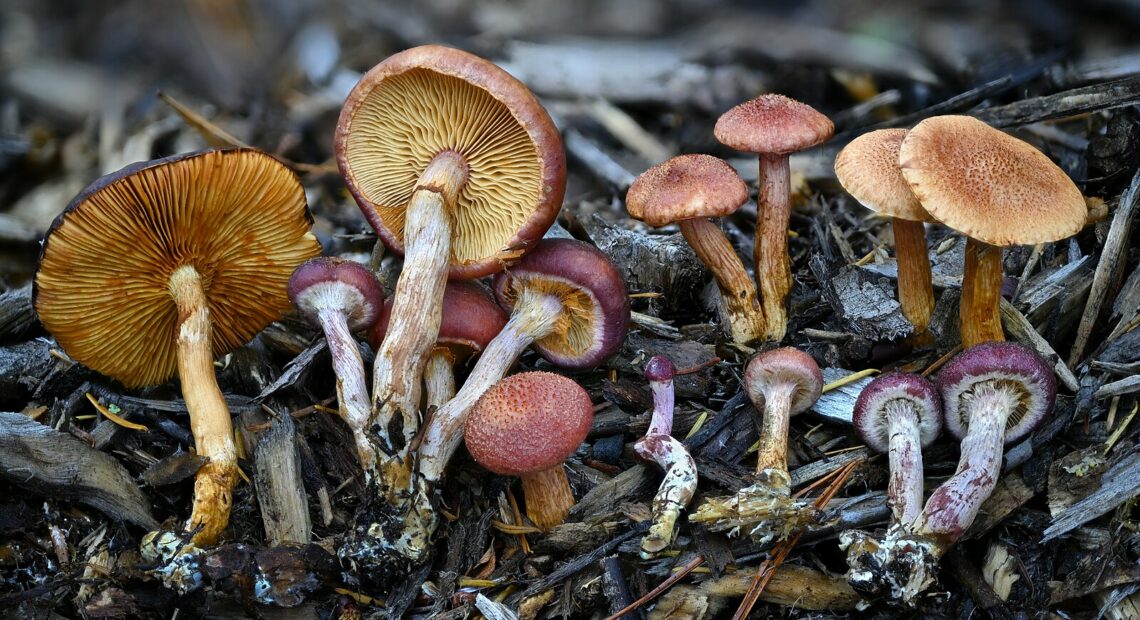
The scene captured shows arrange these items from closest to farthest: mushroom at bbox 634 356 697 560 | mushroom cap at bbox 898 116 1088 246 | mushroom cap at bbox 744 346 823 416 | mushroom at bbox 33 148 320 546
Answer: mushroom cap at bbox 898 116 1088 246 → mushroom at bbox 634 356 697 560 → mushroom at bbox 33 148 320 546 → mushroom cap at bbox 744 346 823 416

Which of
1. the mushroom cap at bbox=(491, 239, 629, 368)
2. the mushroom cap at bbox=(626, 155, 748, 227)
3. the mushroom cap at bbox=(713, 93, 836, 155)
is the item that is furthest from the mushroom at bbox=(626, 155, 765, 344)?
the mushroom cap at bbox=(491, 239, 629, 368)

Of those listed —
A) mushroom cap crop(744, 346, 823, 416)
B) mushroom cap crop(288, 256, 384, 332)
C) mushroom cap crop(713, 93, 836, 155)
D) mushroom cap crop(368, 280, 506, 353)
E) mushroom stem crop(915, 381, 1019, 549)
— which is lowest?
mushroom stem crop(915, 381, 1019, 549)

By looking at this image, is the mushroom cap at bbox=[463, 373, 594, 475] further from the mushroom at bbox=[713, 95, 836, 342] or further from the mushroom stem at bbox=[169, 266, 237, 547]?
the mushroom at bbox=[713, 95, 836, 342]

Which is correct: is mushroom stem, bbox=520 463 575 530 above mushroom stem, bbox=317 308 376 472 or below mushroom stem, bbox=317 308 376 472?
below

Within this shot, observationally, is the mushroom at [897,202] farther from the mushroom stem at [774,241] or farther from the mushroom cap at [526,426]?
the mushroom cap at [526,426]

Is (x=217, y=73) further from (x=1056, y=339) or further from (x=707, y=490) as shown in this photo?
(x=1056, y=339)

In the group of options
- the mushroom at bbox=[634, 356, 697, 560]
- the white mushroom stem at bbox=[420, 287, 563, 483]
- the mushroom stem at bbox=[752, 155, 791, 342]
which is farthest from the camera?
the mushroom stem at bbox=[752, 155, 791, 342]

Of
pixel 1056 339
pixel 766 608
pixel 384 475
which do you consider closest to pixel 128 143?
pixel 384 475

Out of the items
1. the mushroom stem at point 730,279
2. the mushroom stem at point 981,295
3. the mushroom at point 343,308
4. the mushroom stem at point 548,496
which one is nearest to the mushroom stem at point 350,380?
the mushroom at point 343,308
